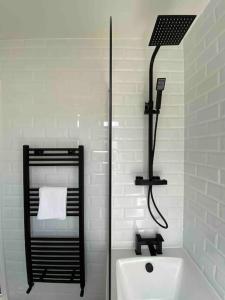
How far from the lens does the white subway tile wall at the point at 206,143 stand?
1.20 metres

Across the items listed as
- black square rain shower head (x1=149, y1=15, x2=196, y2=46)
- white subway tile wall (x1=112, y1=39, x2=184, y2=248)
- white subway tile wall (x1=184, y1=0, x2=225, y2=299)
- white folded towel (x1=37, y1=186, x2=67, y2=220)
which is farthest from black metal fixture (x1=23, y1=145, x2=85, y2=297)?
black square rain shower head (x1=149, y1=15, x2=196, y2=46)

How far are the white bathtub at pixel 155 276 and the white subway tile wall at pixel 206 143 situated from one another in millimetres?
114

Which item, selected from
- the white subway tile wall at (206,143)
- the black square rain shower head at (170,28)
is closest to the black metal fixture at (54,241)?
the white subway tile wall at (206,143)

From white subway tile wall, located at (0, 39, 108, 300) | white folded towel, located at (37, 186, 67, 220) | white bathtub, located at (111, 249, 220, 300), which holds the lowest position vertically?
white bathtub, located at (111, 249, 220, 300)

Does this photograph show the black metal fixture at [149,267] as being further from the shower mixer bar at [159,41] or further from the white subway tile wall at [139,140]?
the shower mixer bar at [159,41]

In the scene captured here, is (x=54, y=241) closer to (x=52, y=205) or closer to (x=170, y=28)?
(x=52, y=205)

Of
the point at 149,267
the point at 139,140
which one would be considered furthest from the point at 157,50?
the point at 149,267

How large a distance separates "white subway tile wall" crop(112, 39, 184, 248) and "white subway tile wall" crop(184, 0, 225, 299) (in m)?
0.10

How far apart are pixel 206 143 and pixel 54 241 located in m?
1.38

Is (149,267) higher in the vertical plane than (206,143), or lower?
lower

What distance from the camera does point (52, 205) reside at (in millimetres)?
1747

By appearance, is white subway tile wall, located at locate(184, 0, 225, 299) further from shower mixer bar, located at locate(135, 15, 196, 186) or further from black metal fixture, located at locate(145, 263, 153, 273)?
black metal fixture, located at locate(145, 263, 153, 273)

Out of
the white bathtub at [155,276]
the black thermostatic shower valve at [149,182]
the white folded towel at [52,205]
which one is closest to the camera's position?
the white bathtub at [155,276]

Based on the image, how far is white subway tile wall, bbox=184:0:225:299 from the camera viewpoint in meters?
1.20
